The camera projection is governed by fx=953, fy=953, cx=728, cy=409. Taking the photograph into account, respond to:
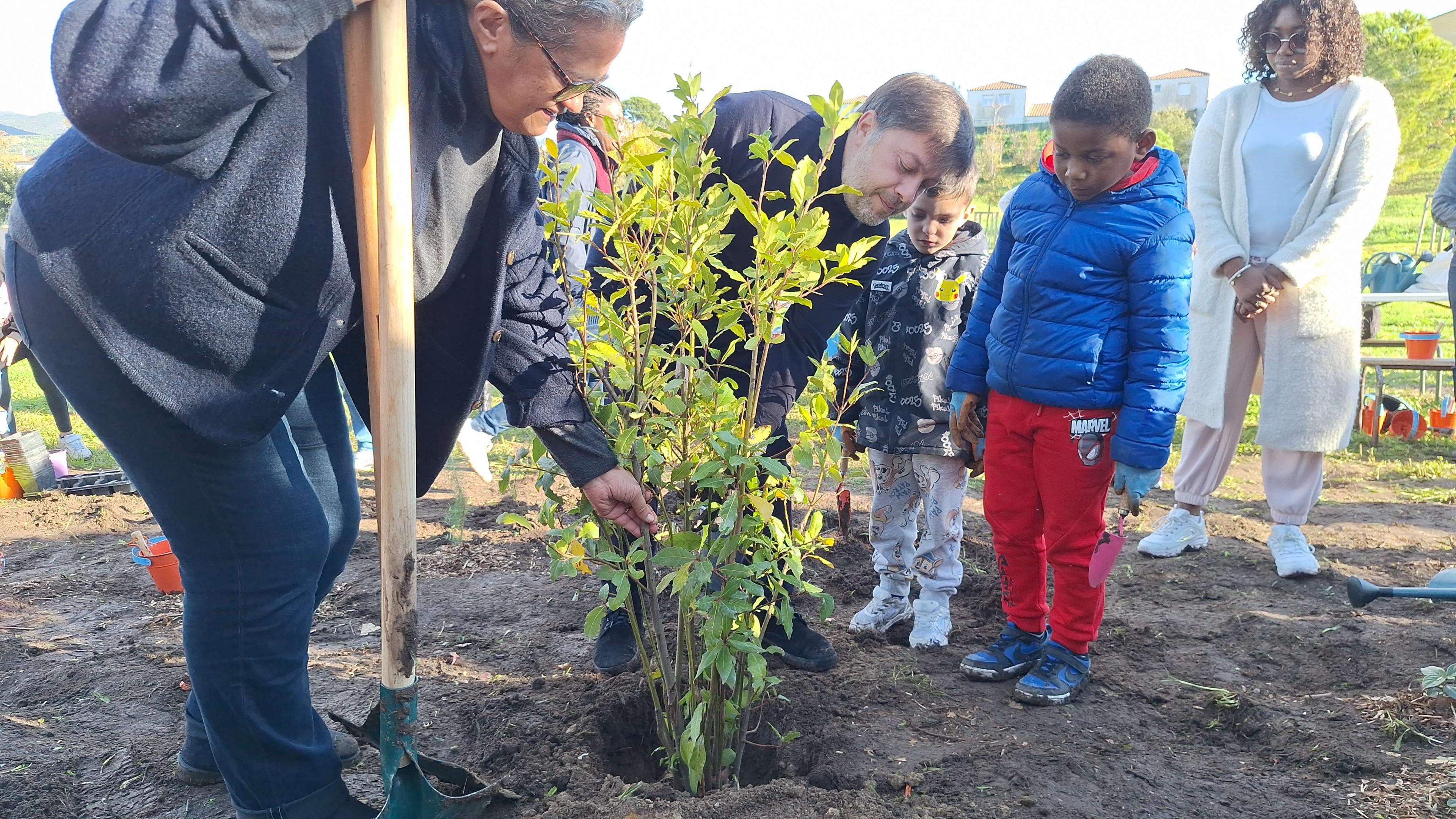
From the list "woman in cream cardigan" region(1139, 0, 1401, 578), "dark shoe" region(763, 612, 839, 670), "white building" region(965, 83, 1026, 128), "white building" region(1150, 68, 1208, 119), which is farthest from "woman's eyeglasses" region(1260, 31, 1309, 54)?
"white building" region(965, 83, 1026, 128)

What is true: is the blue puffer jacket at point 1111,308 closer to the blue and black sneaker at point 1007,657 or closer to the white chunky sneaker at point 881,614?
the blue and black sneaker at point 1007,657

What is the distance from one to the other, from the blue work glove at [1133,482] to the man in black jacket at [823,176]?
930 mm

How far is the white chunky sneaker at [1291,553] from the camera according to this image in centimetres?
385

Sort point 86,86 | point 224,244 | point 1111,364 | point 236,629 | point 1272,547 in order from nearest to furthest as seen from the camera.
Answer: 1. point 86,86
2. point 224,244
3. point 236,629
4. point 1111,364
5. point 1272,547

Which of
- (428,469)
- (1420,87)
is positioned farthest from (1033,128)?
(428,469)

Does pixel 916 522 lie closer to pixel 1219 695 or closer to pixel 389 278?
pixel 1219 695

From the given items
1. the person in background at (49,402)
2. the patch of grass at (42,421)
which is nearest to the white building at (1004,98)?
the patch of grass at (42,421)

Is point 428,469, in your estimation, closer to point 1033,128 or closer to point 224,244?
point 224,244

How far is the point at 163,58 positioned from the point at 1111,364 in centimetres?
244

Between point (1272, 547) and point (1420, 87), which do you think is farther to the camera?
point (1420, 87)

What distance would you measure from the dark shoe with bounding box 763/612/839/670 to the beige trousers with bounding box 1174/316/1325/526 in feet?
6.93

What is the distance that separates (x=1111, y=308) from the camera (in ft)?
9.14

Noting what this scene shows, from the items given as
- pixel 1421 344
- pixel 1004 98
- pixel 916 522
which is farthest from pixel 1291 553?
pixel 1004 98

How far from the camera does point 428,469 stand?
2.18 m
